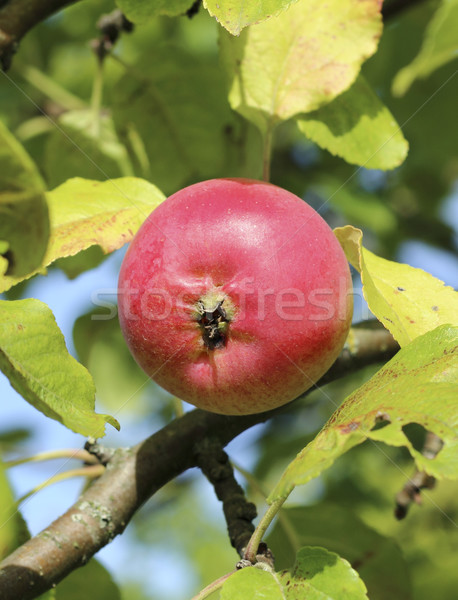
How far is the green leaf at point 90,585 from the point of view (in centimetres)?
138

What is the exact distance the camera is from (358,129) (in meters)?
1.28

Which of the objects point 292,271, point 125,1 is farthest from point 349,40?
point 292,271

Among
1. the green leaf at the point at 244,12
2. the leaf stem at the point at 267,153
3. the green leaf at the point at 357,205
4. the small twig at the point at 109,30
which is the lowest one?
the green leaf at the point at 357,205

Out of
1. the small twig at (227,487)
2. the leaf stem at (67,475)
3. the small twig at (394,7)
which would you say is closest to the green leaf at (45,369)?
the small twig at (227,487)

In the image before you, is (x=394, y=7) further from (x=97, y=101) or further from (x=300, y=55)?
(x=97, y=101)

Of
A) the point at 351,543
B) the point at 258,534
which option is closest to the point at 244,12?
the point at 258,534

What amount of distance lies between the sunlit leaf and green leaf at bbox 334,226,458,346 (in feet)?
1.53

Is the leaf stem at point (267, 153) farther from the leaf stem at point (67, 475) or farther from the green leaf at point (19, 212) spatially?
the leaf stem at point (67, 475)

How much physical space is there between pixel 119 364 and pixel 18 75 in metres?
0.94

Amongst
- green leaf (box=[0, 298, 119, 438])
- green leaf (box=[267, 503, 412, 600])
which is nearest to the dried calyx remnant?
green leaf (box=[0, 298, 119, 438])

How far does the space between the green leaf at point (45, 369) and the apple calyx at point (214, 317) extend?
0.17 meters

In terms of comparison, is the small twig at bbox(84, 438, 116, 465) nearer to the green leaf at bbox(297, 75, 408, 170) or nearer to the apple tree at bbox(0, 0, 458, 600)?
the apple tree at bbox(0, 0, 458, 600)

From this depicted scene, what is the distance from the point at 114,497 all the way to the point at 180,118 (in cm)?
93

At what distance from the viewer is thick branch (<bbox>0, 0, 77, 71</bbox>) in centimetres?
124
